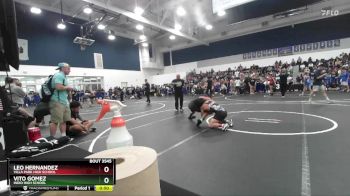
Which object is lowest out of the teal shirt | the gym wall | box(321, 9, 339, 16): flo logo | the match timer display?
the match timer display

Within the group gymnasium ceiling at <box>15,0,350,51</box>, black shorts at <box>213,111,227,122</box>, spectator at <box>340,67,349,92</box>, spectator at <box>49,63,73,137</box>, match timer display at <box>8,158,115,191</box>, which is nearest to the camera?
match timer display at <box>8,158,115,191</box>

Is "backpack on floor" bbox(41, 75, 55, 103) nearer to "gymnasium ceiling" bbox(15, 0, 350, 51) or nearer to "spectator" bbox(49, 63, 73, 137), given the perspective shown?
"spectator" bbox(49, 63, 73, 137)

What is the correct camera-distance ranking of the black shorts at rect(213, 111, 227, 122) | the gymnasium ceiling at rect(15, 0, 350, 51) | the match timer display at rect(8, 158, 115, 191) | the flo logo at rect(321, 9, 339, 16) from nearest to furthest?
the match timer display at rect(8, 158, 115, 191), the black shorts at rect(213, 111, 227, 122), the gymnasium ceiling at rect(15, 0, 350, 51), the flo logo at rect(321, 9, 339, 16)

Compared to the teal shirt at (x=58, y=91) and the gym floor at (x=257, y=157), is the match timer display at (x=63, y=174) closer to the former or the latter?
the gym floor at (x=257, y=157)

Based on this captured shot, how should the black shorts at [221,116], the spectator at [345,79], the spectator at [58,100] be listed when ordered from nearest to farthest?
the spectator at [58,100], the black shorts at [221,116], the spectator at [345,79]

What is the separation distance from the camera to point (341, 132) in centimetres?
381

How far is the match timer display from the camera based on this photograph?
0.79 metres

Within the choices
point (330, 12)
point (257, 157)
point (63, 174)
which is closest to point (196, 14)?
point (330, 12)

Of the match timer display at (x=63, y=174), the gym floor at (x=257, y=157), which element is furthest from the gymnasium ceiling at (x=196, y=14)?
the match timer display at (x=63, y=174)

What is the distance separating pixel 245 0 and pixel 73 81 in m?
17.4

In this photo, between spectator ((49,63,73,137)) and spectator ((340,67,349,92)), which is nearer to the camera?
spectator ((49,63,73,137))

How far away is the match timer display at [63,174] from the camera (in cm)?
79

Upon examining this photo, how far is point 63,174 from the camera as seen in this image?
80cm

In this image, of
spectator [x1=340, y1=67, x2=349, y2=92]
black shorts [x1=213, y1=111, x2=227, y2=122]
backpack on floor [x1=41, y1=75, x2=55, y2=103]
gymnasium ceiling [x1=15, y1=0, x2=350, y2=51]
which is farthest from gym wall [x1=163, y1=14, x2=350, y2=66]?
backpack on floor [x1=41, y1=75, x2=55, y2=103]
